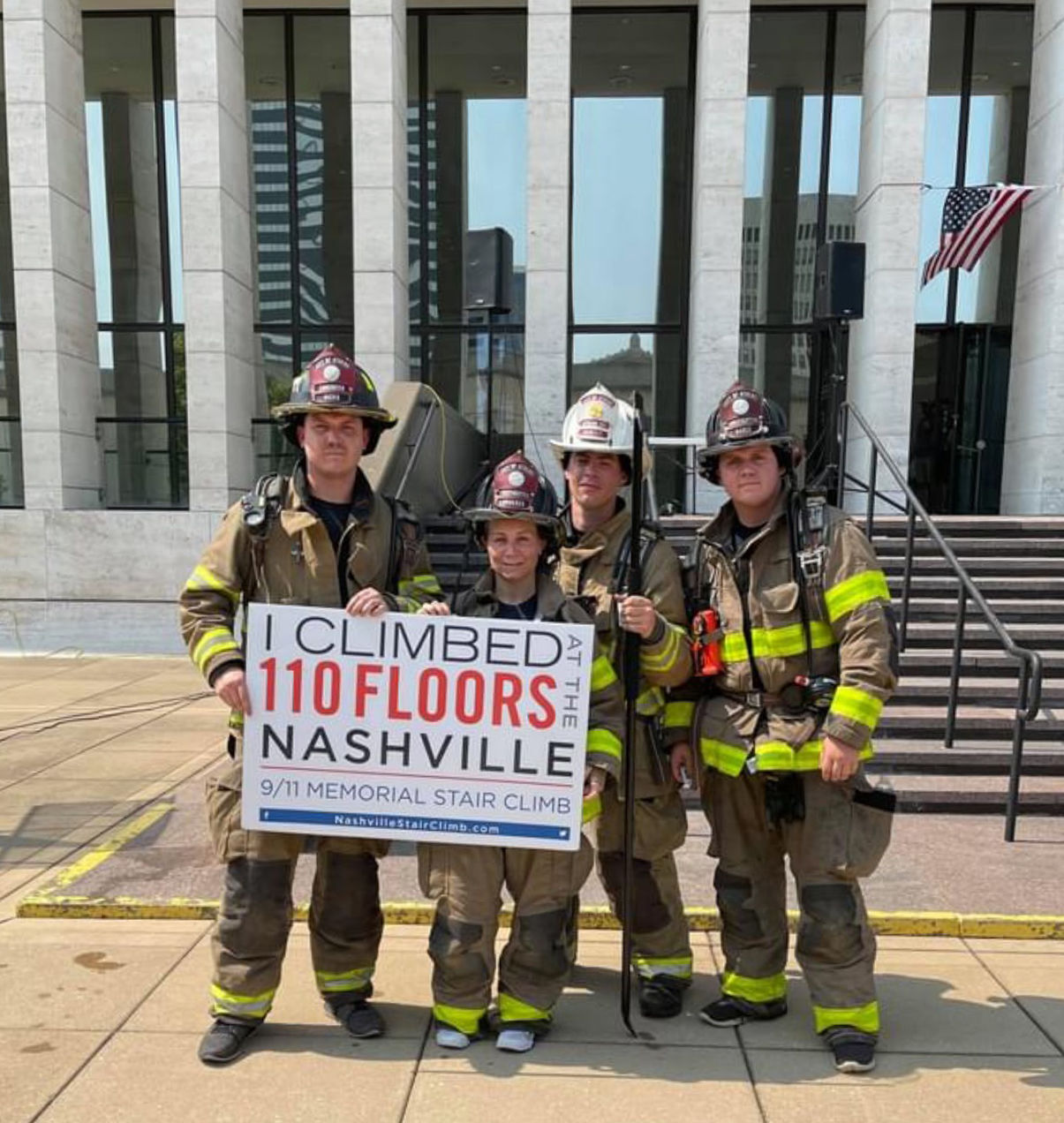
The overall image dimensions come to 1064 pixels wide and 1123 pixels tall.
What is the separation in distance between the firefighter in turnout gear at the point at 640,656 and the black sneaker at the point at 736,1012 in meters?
0.13

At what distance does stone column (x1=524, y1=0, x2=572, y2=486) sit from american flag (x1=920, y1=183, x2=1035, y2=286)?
4200 mm

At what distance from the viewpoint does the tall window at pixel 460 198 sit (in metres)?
14.1

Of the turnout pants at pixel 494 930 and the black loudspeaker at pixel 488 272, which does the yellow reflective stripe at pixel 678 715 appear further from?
the black loudspeaker at pixel 488 272

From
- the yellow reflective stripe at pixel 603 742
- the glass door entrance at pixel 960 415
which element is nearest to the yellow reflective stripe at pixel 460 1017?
the yellow reflective stripe at pixel 603 742

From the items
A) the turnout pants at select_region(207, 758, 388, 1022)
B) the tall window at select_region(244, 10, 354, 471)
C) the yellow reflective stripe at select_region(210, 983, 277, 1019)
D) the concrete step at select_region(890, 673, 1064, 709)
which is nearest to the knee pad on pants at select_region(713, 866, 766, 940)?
the turnout pants at select_region(207, 758, 388, 1022)

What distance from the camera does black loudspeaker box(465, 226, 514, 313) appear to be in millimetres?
9617

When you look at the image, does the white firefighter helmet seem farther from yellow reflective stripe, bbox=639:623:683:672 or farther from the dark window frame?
the dark window frame

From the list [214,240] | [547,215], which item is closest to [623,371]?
[547,215]

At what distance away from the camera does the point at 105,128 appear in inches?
579

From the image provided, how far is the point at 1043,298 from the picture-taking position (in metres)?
10.4

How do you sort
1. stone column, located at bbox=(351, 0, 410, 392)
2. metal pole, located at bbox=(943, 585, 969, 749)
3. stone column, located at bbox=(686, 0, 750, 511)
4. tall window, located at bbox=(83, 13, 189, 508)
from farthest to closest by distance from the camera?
tall window, located at bbox=(83, 13, 189, 508), stone column, located at bbox=(351, 0, 410, 392), stone column, located at bbox=(686, 0, 750, 511), metal pole, located at bbox=(943, 585, 969, 749)

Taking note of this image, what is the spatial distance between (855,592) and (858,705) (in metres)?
0.35

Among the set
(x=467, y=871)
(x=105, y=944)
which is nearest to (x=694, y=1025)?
(x=467, y=871)

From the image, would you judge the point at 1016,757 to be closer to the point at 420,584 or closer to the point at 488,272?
the point at 420,584
